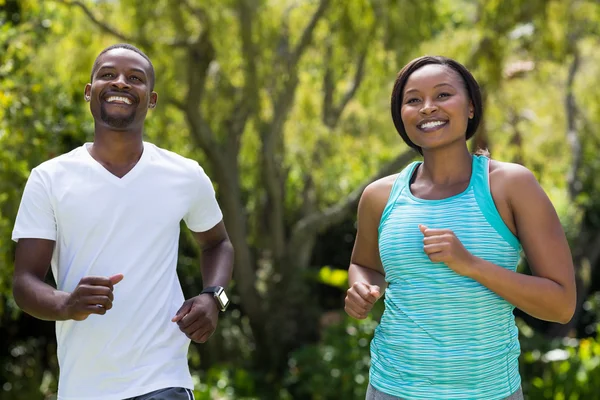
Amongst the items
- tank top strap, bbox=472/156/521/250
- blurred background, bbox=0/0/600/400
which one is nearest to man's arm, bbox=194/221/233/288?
tank top strap, bbox=472/156/521/250

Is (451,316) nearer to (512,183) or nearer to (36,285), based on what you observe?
(512,183)

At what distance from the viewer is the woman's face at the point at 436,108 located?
2.37 meters

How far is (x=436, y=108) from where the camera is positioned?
2.36 metres

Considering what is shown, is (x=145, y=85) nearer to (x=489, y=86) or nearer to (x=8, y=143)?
(x=8, y=143)

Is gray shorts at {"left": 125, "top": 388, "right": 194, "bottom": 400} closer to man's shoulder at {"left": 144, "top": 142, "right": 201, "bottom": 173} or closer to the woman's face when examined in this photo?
man's shoulder at {"left": 144, "top": 142, "right": 201, "bottom": 173}

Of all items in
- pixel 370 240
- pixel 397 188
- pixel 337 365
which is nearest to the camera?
pixel 397 188

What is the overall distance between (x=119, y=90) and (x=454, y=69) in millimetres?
986

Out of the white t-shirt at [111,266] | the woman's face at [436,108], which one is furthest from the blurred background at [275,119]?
the woman's face at [436,108]

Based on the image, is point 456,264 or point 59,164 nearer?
point 456,264

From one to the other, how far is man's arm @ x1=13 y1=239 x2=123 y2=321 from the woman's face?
0.92 meters

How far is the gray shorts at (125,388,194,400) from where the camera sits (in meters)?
2.38

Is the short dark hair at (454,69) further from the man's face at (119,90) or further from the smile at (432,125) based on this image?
the man's face at (119,90)

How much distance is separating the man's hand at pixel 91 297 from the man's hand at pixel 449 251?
2.74ft

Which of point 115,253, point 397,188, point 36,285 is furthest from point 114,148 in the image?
point 397,188
